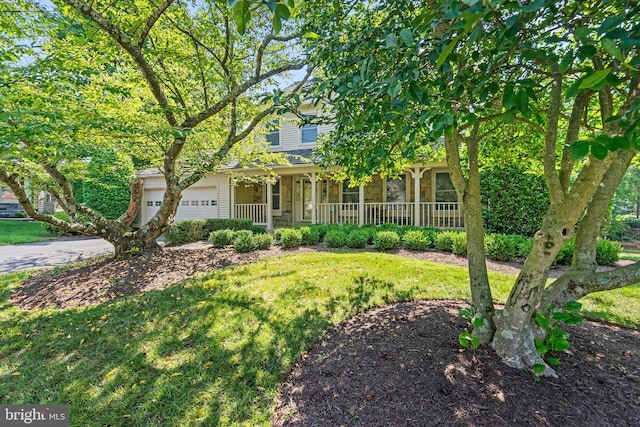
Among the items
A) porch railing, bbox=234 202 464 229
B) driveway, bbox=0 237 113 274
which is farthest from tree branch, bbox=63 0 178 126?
porch railing, bbox=234 202 464 229

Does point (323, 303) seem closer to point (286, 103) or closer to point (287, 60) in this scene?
point (286, 103)

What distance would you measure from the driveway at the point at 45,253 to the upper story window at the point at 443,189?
475 inches

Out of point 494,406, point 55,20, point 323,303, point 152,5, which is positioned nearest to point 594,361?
point 494,406

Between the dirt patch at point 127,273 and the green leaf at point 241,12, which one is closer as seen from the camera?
the green leaf at point 241,12

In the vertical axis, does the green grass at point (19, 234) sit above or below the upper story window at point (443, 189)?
below

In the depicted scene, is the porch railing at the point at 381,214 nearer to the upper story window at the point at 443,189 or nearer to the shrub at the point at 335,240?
the upper story window at the point at 443,189

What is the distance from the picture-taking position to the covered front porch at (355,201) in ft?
36.5

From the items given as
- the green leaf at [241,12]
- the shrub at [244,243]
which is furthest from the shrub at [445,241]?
the green leaf at [241,12]

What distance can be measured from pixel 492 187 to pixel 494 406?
9000 mm

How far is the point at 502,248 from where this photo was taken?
6922mm

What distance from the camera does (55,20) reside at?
15.6ft

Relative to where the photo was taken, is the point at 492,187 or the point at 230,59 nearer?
the point at 230,59

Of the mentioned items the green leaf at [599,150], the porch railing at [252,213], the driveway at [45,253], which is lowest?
the driveway at [45,253]

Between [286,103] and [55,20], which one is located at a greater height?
[55,20]
